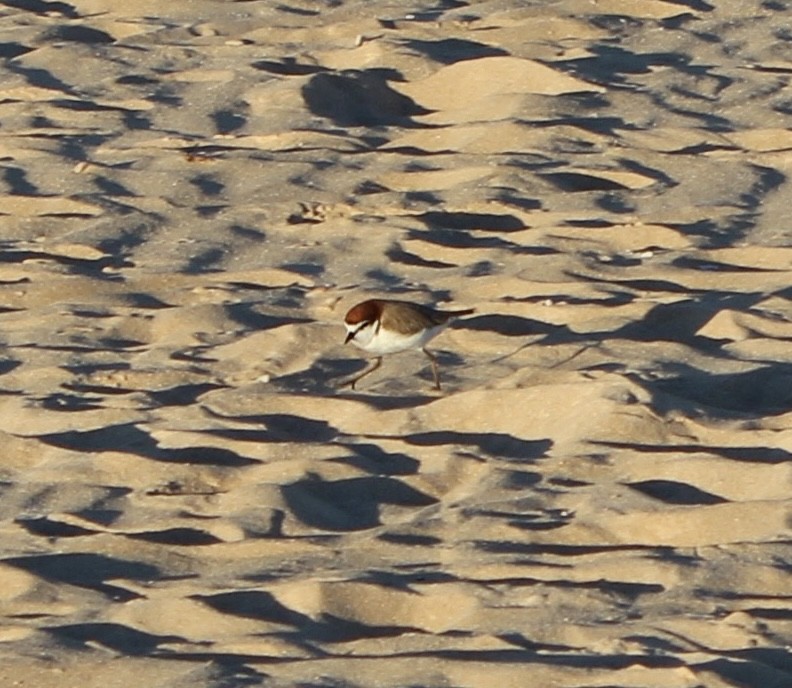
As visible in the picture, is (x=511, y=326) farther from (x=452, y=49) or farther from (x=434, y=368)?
(x=452, y=49)

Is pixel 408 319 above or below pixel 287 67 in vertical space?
above

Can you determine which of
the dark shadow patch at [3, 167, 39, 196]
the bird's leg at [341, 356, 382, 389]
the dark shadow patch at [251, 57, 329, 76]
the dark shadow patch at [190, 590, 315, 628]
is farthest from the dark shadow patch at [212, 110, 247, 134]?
the dark shadow patch at [190, 590, 315, 628]

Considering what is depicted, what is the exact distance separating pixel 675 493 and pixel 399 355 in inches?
69.2

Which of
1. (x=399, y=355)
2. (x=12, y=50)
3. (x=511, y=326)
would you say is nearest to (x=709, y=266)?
(x=511, y=326)

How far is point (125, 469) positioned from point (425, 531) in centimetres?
100

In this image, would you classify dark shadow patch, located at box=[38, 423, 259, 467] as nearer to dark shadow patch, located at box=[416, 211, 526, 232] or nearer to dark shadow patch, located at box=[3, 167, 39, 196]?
dark shadow patch, located at box=[416, 211, 526, 232]

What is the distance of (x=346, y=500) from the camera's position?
233 inches

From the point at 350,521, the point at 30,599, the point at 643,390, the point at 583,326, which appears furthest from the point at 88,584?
the point at 583,326

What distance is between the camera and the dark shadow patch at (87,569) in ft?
17.6

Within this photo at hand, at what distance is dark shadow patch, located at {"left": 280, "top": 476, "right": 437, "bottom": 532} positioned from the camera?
5.78 meters

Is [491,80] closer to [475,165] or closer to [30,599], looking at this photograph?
[475,165]

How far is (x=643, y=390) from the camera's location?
254 inches

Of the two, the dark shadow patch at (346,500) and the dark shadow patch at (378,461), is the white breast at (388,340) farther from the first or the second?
the dark shadow patch at (346,500)


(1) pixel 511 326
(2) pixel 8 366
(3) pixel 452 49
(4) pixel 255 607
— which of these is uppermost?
(4) pixel 255 607
